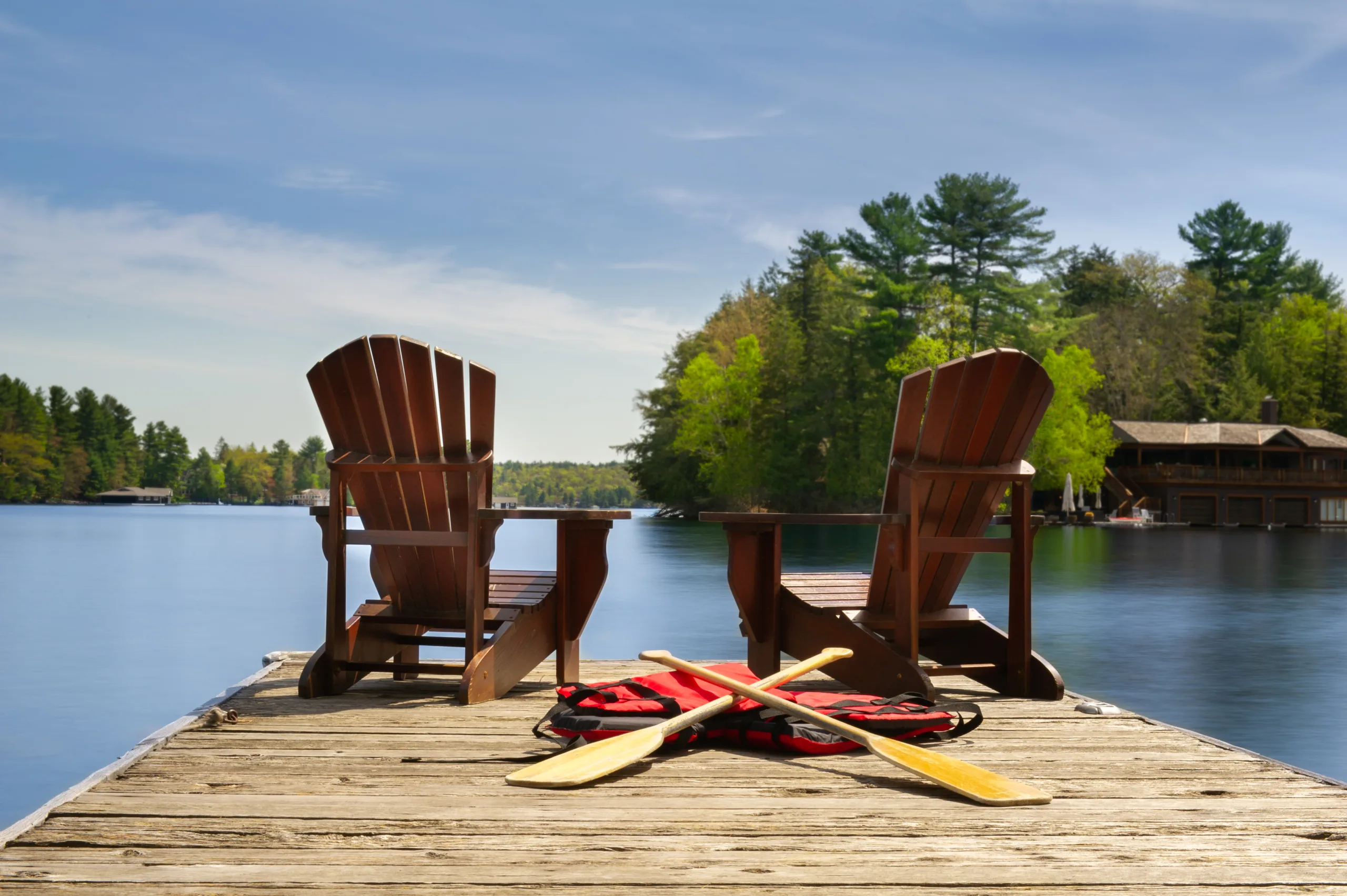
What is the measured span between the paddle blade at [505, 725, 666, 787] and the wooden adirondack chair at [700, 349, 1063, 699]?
4.28ft

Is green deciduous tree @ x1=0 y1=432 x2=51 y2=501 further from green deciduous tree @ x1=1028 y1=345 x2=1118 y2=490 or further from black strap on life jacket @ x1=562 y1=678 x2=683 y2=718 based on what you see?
black strap on life jacket @ x1=562 y1=678 x2=683 y2=718

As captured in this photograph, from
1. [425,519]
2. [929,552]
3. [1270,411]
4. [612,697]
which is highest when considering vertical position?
[1270,411]

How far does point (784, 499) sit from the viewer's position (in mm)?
52562

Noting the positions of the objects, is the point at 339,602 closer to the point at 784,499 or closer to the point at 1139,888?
the point at 1139,888

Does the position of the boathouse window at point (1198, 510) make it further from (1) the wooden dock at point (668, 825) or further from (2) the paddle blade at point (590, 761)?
(2) the paddle blade at point (590, 761)

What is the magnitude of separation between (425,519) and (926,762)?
8.27 ft

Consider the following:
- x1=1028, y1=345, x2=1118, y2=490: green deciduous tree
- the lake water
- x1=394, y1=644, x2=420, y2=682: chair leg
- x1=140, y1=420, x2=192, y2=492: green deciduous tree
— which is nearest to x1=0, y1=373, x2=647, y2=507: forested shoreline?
x1=140, y1=420, x2=192, y2=492: green deciduous tree

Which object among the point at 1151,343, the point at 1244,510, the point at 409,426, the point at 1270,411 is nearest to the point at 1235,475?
the point at 1244,510

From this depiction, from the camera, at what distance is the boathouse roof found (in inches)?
2002

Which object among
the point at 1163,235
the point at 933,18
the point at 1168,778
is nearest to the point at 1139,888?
the point at 1168,778

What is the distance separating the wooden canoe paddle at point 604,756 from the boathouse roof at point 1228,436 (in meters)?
52.2

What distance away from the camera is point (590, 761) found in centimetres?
305

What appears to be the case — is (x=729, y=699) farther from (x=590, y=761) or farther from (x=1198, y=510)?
(x=1198, y=510)

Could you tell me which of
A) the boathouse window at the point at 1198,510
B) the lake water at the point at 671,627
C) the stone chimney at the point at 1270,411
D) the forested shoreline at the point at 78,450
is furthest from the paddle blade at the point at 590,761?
the forested shoreline at the point at 78,450
